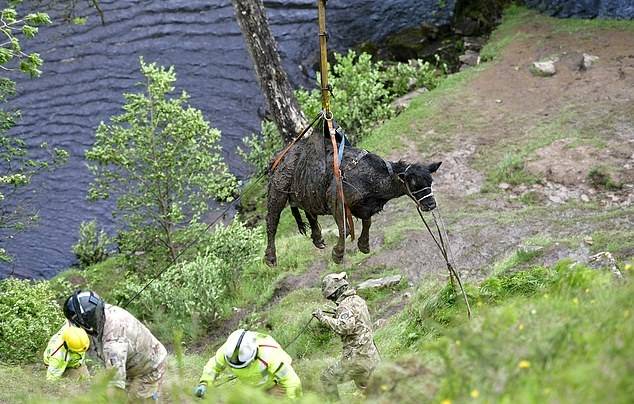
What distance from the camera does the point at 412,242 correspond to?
15.5 metres

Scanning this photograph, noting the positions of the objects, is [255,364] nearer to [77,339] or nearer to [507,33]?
[77,339]

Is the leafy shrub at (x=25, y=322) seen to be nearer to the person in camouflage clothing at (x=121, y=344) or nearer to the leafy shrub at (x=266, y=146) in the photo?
the person in camouflage clothing at (x=121, y=344)

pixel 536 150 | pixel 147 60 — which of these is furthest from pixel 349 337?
pixel 147 60

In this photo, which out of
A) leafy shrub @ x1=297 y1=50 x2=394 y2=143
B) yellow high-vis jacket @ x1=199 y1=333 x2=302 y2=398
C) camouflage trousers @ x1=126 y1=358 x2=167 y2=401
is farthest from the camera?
leafy shrub @ x1=297 y1=50 x2=394 y2=143

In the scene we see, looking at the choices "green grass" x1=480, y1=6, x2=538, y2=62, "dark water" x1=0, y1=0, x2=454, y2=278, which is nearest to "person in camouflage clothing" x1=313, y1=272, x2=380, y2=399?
"dark water" x1=0, y1=0, x2=454, y2=278

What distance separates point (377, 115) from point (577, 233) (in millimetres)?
8593

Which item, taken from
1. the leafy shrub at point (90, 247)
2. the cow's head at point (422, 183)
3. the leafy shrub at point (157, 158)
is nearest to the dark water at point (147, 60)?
the leafy shrub at point (90, 247)

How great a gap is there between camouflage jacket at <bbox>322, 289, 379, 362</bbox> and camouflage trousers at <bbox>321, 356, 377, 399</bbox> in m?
0.04

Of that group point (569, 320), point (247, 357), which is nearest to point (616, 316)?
point (569, 320)

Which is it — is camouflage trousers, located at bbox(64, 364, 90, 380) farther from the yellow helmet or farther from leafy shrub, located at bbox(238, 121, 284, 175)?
leafy shrub, located at bbox(238, 121, 284, 175)

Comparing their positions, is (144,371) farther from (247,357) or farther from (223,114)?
(223,114)

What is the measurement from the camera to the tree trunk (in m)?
16.3

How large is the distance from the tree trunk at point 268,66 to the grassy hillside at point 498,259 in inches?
95.6

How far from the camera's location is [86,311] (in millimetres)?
7445
